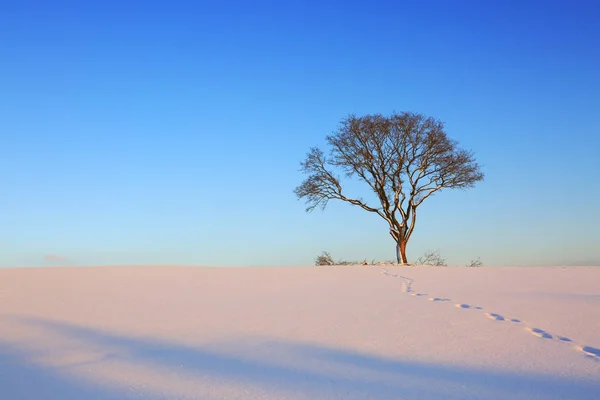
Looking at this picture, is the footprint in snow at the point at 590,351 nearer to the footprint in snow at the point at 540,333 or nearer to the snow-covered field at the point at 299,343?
the snow-covered field at the point at 299,343

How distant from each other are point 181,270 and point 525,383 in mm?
7728

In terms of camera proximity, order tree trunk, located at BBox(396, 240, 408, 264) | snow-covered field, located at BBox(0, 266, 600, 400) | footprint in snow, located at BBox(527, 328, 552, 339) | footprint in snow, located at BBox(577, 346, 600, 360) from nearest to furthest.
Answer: snow-covered field, located at BBox(0, 266, 600, 400)
footprint in snow, located at BBox(577, 346, 600, 360)
footprint in snow, located at BBox(527, 328, 552, 339)
tree trunk, located at BBox(396, 240, 408, 264)

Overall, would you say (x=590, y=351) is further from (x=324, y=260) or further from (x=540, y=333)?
(x=324, y=260)

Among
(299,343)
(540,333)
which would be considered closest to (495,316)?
(540,333)

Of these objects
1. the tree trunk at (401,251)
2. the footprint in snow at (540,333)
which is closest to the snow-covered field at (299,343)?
the footprint in snow at (540,333)

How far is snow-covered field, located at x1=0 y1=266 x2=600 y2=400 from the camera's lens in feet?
9.83

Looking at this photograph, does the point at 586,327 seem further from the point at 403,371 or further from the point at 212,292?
the point at 212,292

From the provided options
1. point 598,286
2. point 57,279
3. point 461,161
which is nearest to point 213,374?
point 57,279

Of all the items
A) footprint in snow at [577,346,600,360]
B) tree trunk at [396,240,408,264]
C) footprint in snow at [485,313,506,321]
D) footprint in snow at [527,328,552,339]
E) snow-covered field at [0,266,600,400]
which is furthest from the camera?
tree trunk at [396,240,408,264]

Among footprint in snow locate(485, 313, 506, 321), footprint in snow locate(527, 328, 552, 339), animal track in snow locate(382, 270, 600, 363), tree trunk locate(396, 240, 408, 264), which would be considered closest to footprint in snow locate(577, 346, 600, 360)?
animal track in snow locate(382, 270, 600, 363)

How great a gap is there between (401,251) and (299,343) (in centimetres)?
1593

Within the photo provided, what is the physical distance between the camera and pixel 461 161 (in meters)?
19.9

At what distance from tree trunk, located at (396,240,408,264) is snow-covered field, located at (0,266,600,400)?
12005mm

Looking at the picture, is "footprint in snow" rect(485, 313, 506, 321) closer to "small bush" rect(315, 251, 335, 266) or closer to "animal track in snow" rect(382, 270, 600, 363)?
"animal track in snow" rect(382, 270, 600, 363)
